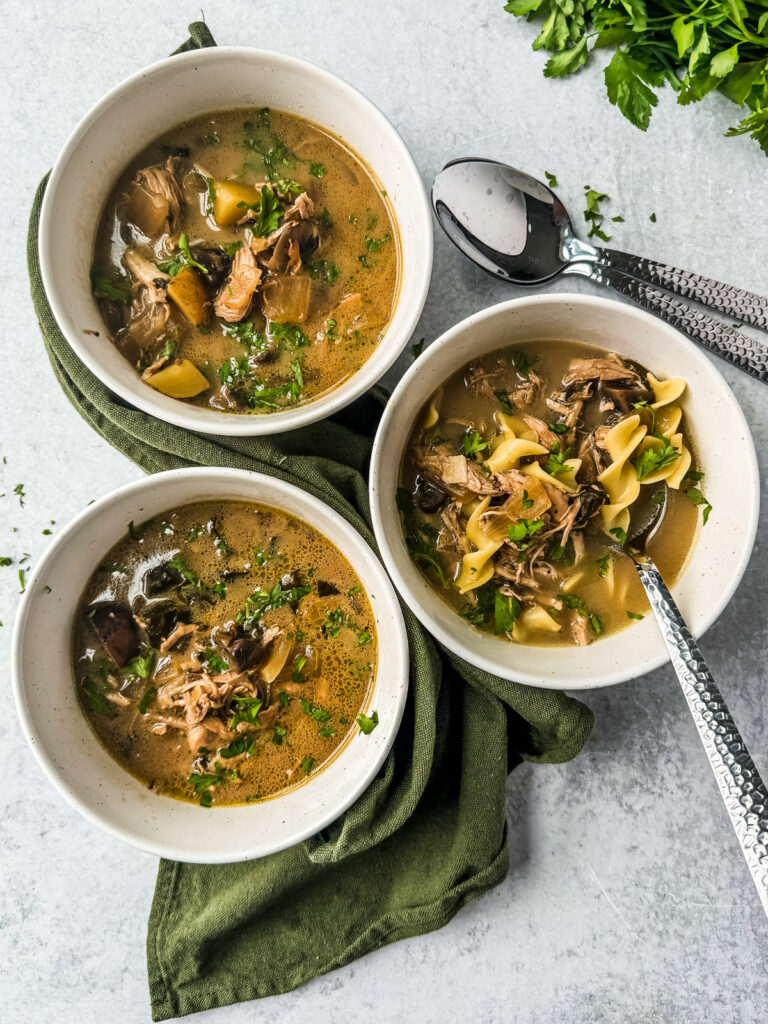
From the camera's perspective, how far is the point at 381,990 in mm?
3393

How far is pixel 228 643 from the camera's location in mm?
3033

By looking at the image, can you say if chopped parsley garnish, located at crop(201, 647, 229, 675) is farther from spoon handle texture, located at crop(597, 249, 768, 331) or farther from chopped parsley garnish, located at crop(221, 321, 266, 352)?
spoon handle texture, located at crop(597, 249, 768, 331)

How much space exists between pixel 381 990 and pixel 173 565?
2.08m

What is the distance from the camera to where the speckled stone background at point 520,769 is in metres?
3.37

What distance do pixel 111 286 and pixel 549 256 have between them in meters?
1.80

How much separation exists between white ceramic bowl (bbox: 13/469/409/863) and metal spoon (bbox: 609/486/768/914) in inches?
38.0

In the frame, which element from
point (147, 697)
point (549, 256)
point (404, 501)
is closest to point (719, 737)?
point (404, 501)

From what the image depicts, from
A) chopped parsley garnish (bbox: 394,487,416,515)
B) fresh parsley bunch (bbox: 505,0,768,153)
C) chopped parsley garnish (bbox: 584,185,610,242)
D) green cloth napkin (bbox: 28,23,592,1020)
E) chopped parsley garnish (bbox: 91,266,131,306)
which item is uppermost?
fresh parsley bunch (bbox: 505,0,768,153)

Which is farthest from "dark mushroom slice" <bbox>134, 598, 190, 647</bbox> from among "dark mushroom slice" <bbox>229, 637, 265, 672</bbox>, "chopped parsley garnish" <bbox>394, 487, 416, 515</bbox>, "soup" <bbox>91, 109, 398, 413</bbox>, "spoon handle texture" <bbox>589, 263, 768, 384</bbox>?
"spoon handle texture" <bbox>589, 263, 768, 384</bbox>

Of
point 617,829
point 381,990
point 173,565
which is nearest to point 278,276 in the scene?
point 173,565

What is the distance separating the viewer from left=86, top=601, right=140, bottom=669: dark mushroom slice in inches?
119

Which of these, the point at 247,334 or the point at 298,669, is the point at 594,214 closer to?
the point at 247,334

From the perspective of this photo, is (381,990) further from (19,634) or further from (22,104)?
(22,104)

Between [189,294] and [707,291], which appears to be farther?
[707,291]
